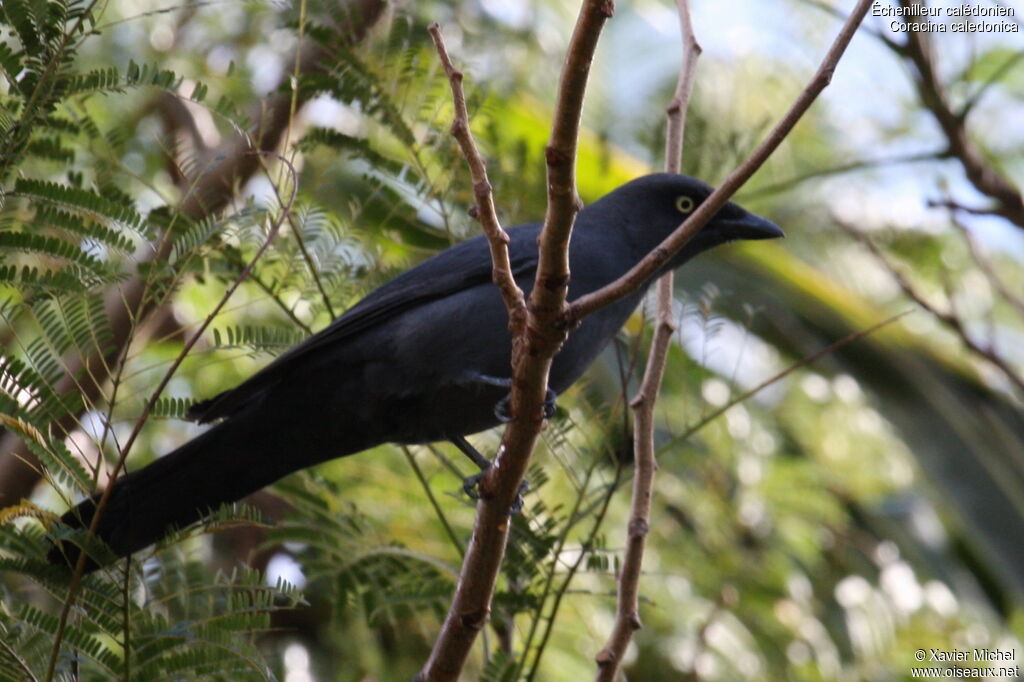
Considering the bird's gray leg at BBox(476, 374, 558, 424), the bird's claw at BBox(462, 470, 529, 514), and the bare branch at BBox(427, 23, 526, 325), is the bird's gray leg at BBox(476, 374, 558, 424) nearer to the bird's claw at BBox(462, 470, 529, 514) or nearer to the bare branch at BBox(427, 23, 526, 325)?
the bird's claw at BBox(462, 470, 529, 514)

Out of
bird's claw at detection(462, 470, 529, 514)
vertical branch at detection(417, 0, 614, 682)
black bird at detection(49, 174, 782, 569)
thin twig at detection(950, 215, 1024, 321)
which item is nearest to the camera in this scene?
vertical branch at detection(417, 0, 614, 682)

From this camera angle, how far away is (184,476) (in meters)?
4.28

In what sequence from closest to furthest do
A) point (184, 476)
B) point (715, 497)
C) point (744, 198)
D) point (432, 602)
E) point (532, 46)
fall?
point (184, 476) < point (432, 602) < point (744, 198) < point (715, 497) < point (532, 46)

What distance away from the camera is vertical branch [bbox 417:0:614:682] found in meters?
2.81

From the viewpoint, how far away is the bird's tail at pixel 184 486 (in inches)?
151

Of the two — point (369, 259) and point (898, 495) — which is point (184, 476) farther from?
point (898, 495)

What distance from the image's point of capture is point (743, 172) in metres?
2.85

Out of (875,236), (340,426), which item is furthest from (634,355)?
(875,236)

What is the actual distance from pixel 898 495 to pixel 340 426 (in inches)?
178

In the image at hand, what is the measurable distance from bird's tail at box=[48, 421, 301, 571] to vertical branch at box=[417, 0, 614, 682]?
104cm

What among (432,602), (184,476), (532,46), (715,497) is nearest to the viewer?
(184,476)

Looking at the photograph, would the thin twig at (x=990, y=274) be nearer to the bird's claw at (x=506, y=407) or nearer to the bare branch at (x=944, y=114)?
the bare branch at (x=944, y=114)

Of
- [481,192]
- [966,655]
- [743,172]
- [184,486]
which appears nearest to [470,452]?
[184,486]

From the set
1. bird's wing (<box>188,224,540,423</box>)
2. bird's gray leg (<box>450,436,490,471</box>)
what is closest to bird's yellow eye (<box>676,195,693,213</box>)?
bird's wing (<box>188,224,540,423</box>)
